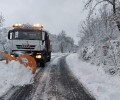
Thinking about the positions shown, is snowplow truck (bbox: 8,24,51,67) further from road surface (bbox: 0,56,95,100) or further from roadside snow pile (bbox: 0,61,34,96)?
road surface (bbox: 0,56,95,100)

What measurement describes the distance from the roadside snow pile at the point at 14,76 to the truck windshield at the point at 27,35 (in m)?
4.52

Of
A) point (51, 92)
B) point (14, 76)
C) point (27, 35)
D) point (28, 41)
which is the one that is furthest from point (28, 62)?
point (51, 92)

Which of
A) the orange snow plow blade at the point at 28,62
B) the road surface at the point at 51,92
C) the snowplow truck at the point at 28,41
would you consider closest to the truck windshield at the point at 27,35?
the snowplow truck at the point at 28,41

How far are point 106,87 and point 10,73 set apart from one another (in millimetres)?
5626

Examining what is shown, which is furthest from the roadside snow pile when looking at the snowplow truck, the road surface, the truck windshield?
the truck windshield

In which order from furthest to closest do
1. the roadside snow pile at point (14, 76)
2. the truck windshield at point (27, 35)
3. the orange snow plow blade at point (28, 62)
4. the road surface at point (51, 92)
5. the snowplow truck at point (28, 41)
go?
1. the truck windshield at point (27, 35)
2. the snowplow truck at point (28, 41)
3. the orange snow plow blade at point (28, 62)
4. the roadside snow pile at point (14, 76)
5. the road surface at point (51, 92)

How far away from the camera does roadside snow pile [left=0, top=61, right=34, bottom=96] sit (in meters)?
11.7

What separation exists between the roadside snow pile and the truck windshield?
452 centimetres

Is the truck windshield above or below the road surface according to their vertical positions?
above

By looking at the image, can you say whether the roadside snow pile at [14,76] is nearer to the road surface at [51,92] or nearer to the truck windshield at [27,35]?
the road surface at [51,92]

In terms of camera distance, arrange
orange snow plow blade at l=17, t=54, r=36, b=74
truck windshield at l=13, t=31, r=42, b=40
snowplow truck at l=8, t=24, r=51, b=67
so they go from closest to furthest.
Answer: orange snow plow blade at l=17, t=54, r=36, b=74
snowplow truck at l=8, t=24, r=51, b=67
truck windshield at l=13, t=31, r=42, b=40

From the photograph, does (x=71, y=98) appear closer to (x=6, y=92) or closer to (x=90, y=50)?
(x=6, y=92)

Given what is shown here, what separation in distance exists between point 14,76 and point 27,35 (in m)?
7.29

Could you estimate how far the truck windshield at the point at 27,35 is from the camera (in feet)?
67.1
